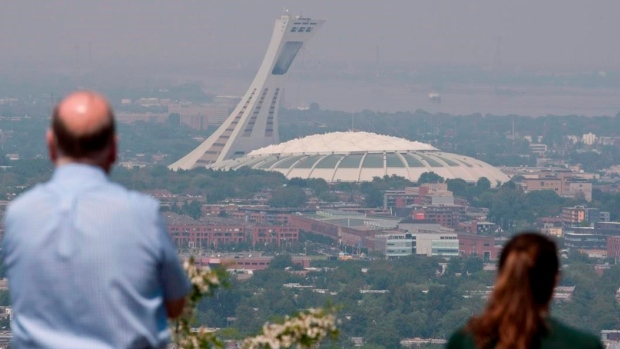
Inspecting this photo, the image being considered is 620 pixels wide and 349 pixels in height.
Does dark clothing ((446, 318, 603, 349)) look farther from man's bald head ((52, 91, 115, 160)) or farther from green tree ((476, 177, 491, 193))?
green tree ((476, 177, 491, 193))

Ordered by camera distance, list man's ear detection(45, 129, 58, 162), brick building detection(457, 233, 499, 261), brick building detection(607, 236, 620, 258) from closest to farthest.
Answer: man's ear detection(45, 129, 58, 162)
brick building detection(457, 233, 499, 261)
brick building detection(607, 236, 620, 258)

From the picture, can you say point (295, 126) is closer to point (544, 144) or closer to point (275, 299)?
point (544, 144)

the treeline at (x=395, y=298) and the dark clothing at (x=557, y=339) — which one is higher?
the dark clothing at (x=557, y=339)

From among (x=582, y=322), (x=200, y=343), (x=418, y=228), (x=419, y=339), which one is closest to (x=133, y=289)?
(x=200, y=343)

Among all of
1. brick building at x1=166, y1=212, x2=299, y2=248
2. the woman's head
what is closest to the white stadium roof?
brick building at x1=166, y1=212, x2=299, y2=248

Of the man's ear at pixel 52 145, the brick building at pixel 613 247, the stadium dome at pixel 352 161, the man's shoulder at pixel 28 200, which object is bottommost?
the brick building at pixel 613 247

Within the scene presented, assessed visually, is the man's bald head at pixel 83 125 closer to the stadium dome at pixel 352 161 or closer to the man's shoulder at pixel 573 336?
the man's shoulder at pixel 573 336

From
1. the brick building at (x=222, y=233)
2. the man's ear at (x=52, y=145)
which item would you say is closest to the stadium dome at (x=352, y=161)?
the brick building at (x=222, y=233)
